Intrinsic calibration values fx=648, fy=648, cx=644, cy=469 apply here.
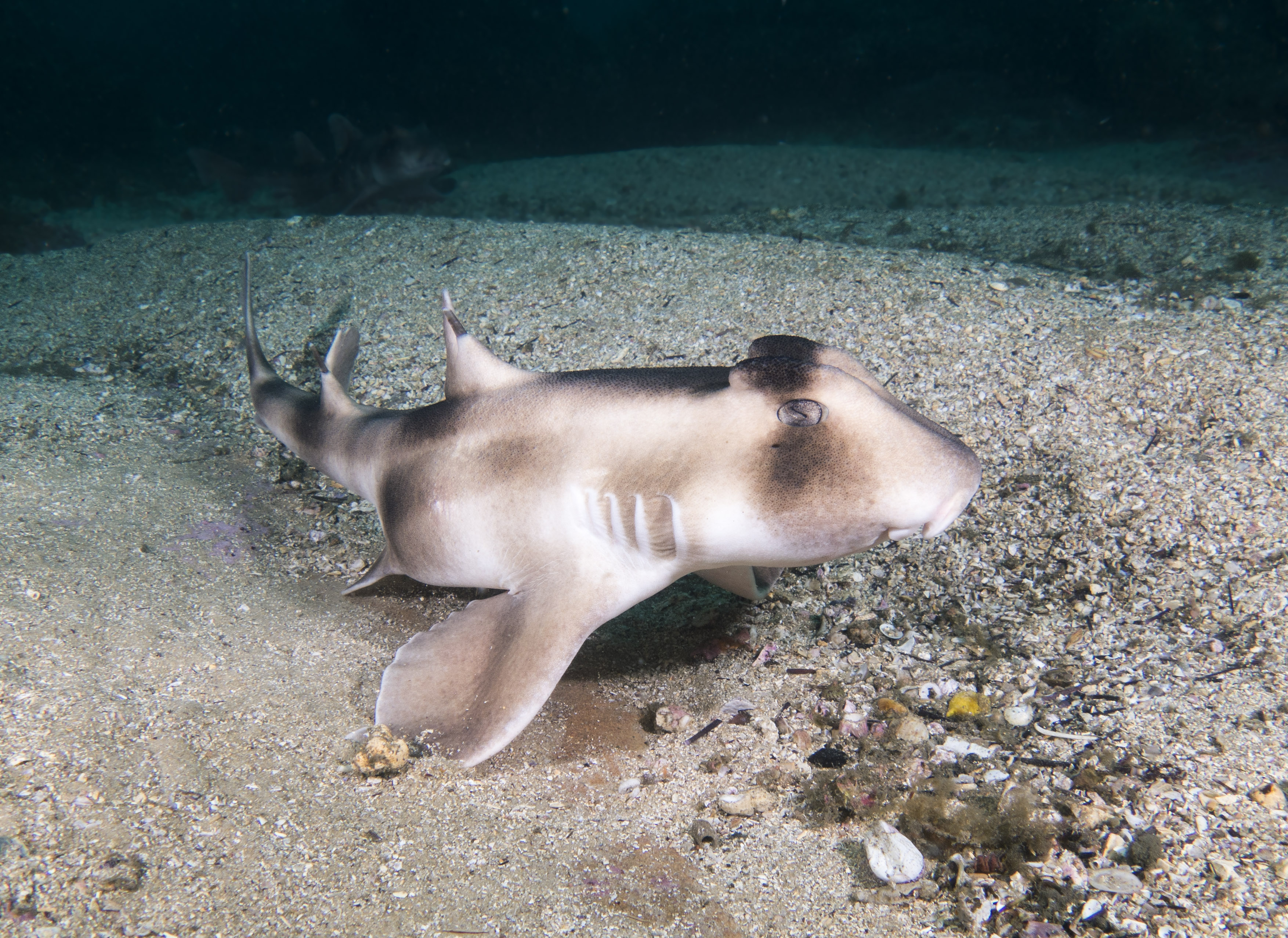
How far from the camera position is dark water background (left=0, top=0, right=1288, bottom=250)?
1647 cm

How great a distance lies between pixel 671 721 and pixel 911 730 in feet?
3.02

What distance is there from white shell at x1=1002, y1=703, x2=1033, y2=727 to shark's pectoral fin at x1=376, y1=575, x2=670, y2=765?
140cm

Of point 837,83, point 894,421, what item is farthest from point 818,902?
point 837,83

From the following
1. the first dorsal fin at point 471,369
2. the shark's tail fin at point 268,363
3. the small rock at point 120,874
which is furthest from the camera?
the shark's tail fin at point 268,363

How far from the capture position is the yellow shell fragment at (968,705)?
8.21 ft

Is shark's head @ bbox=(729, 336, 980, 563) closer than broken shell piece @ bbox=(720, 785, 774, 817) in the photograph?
Yes

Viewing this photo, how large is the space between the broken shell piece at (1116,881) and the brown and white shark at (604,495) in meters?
1.03

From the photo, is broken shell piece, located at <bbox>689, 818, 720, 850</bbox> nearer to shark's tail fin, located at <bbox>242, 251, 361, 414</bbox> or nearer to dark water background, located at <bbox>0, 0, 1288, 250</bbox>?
shark's tail fin, located at <bbox>242, 251, 361, 414</bbox>

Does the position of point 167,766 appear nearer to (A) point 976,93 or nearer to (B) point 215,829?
(B) point 215,829

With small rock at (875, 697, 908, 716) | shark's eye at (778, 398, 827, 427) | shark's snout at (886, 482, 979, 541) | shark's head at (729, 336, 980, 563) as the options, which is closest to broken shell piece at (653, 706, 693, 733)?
small rock at (875, 697, 908, 716)

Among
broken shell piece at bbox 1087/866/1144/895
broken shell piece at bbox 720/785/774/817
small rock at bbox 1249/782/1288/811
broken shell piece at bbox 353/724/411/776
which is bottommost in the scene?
broken shell piece at bbox 720/785/774/817

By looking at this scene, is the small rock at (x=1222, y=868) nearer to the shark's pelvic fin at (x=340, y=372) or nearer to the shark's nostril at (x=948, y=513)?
the shark's nostril at (x=948, y=513)

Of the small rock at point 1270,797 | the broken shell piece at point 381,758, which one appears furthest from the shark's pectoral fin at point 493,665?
the small rock at point 1270,797

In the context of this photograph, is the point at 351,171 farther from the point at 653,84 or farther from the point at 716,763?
the point at 653,84
